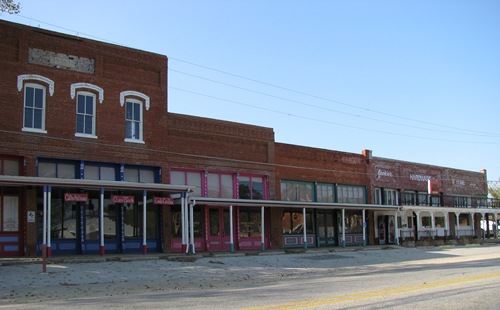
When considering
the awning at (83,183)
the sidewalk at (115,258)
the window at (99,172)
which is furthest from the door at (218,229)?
the window at (99,172)

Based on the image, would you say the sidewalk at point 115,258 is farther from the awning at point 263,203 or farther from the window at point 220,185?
the window at point 220,185

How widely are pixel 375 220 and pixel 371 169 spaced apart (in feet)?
12.9

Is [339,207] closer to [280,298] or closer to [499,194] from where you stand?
[280,298]

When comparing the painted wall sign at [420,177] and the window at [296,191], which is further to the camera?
the painted wall sign at [420,177]

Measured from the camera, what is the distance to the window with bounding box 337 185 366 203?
3794 cm

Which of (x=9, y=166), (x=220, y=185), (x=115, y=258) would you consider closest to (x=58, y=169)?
(x=9, y=166)

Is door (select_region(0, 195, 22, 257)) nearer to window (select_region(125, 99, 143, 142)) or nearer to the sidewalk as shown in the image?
the sidewalk

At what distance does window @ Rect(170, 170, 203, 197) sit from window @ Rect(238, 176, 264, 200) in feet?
9.59

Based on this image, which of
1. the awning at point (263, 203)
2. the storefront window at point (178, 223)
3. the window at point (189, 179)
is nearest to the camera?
the awning at point (263, 203)

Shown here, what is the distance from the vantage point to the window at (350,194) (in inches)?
1494

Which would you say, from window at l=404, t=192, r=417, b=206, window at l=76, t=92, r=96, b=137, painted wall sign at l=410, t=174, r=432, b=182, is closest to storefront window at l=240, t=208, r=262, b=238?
window at l=76, t=92, r=96, b=137

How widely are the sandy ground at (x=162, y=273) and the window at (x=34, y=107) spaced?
6822 millimetres

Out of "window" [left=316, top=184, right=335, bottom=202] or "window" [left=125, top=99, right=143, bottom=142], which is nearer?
"window" [left=125, top=99, right=143, bottom=142]

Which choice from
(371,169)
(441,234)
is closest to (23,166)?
(371,169)
